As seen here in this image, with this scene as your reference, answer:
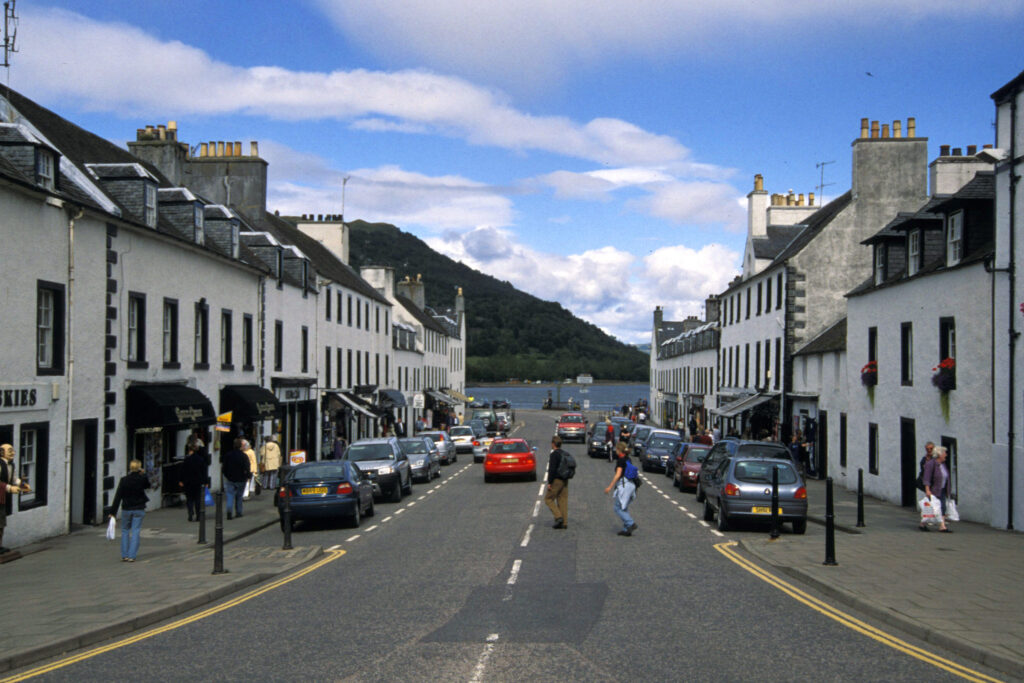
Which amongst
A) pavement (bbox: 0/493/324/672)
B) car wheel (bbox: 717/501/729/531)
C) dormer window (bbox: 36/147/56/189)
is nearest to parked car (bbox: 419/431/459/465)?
pavement (bbox: 0/493/324/672)

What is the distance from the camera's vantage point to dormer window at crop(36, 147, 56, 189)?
1772 centimetres

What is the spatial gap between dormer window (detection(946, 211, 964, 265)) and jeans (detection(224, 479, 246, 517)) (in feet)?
57.8

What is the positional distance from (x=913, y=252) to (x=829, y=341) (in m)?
9.43

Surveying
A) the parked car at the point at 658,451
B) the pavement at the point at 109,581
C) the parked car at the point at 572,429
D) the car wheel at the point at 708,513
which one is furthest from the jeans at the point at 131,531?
the parked car at the point at 572,429

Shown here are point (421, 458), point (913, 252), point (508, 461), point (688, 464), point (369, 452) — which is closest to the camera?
point (913, 252)

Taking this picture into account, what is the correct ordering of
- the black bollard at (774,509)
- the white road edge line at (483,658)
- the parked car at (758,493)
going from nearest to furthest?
1. the white road edge line at (483,658)
2. the black bollard at (774,509)
3. the parked car at (758,493)

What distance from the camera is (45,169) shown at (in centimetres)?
1822

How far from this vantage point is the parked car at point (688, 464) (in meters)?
28.4

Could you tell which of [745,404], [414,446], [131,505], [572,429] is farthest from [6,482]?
[572,429]

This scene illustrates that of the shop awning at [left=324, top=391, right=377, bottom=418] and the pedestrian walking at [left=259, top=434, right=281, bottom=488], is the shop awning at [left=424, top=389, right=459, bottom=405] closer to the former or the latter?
the shop awning at [left=324, top=391, right=377, bottom=418]

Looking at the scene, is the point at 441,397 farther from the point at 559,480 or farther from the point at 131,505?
the point at 131,505

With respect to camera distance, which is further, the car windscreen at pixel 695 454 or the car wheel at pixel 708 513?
the car windscreen at pixel 695 454

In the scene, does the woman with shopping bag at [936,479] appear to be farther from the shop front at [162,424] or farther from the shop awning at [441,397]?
the shop awning at [441,397]

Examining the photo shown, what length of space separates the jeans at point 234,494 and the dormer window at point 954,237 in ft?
57.8
